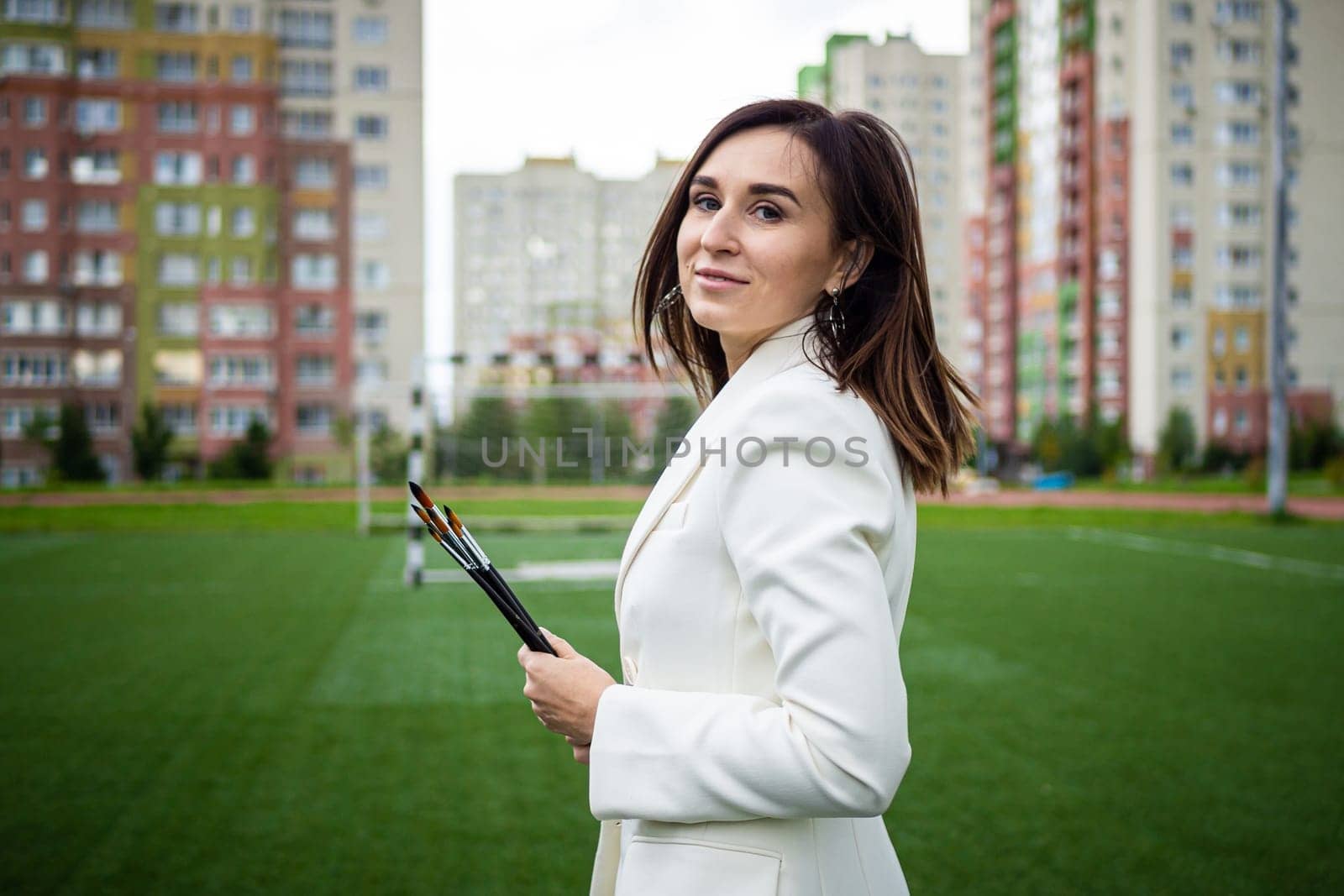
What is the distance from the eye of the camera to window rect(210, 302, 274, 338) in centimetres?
2825

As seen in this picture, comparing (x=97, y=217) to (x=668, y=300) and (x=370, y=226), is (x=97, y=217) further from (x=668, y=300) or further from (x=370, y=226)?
(x=668, y=300)

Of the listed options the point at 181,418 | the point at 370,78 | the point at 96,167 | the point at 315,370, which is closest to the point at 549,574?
the point at 315,370

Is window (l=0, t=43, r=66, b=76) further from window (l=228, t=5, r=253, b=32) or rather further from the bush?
the bush

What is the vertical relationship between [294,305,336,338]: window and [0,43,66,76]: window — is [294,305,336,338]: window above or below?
below

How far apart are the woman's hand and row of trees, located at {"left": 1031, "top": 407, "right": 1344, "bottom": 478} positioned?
2727 cm

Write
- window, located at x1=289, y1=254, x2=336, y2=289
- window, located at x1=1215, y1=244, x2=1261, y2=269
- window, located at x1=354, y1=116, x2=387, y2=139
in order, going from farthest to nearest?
window, located at x1=1215, y1=244, x2=1261, y2=269
window, located at x1=354, y1=116, x2=387, y2=139
window, located at x1=289, y1=254, x2=336, y2=289

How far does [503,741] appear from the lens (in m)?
3.92

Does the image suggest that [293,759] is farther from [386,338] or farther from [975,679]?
[386,338]

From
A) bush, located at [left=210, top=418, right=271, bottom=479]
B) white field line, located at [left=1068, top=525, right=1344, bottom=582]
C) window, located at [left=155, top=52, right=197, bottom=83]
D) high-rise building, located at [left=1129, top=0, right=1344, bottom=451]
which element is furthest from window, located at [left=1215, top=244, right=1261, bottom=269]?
window, located at [left=155, top=52, right=197, bottom=83]

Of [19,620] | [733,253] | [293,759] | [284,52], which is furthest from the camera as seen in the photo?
[284,52]

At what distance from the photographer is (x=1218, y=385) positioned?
31.8 meters

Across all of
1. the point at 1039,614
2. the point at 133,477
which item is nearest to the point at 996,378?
the point at 133,477

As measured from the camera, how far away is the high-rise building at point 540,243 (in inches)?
2544

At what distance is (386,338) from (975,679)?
1073 inches
